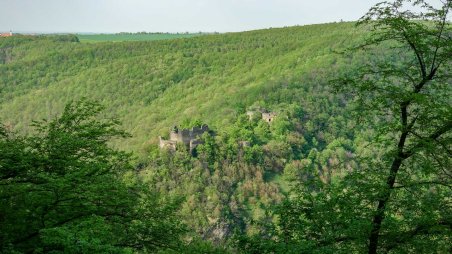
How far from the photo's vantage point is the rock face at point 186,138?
8112cm

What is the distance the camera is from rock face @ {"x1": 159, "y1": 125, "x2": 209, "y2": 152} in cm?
8112

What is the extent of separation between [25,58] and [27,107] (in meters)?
47.0

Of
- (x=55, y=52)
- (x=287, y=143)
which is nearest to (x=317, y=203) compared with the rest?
(x=287, y=143)

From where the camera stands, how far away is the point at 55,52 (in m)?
183

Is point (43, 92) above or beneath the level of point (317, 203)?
beneath

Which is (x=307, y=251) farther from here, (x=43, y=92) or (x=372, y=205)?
(x=43, y=92)

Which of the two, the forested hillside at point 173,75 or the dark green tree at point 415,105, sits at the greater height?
the dark green tree at point 415,105

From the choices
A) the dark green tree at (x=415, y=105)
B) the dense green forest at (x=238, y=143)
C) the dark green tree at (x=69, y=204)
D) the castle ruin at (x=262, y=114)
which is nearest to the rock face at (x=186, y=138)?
the dense green forest at (x=238, y=143)

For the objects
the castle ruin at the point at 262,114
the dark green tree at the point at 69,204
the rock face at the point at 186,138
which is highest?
the dark green tree at the point at 69,204

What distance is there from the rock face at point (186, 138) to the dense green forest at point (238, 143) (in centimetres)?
119

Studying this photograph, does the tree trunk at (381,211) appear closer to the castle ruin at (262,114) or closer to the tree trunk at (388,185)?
the tree trunk at (388,185)

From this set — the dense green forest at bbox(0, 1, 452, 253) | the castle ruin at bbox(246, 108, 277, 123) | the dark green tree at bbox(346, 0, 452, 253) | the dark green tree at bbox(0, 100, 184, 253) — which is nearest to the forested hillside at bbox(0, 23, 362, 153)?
the dense green forest at bbox(0, 1, 452, 253)

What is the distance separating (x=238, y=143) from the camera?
87.9m

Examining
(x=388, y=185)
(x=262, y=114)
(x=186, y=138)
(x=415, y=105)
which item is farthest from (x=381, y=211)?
(x=262, y=114)
